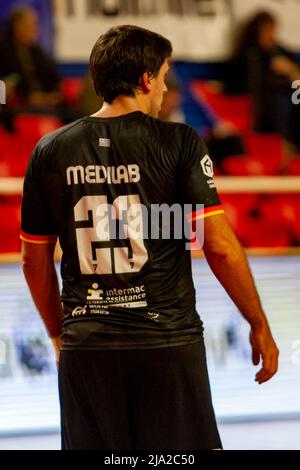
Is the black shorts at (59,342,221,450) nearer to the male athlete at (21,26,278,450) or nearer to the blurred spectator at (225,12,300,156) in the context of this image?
Result: the male athlete at (21,26,278,450)

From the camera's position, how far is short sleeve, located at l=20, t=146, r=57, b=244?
2.56 m

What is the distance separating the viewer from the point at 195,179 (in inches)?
96.5

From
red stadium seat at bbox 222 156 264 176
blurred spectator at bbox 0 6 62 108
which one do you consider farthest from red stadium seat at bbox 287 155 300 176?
blurred spectator at bbox 0 6 62 108

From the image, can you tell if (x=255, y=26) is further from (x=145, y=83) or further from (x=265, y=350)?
(x=265, y=350)

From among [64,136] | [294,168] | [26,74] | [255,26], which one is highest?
[255,26]

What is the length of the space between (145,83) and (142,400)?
91 centimetres

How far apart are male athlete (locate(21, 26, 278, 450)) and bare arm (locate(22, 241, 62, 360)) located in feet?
0.56

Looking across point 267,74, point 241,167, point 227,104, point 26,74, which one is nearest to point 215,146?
point 241,167

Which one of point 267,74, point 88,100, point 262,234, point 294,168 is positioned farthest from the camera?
point 267,74

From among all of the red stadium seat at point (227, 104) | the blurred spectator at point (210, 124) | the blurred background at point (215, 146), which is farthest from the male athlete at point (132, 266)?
the red stadium seat at point (227, 104)

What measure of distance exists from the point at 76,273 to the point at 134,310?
21 cm

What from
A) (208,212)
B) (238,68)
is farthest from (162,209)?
(238,68)

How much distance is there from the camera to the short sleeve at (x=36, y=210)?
101 inches
